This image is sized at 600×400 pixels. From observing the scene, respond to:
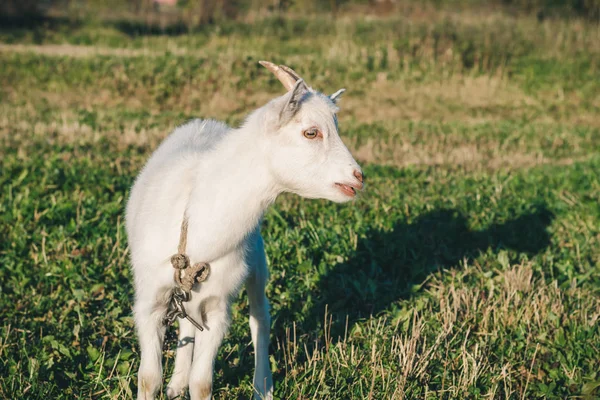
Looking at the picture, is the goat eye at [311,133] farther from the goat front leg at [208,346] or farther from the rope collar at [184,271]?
the goat front leg at [208,346]

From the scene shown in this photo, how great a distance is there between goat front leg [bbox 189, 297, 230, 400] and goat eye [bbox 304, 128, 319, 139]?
3.15 feet

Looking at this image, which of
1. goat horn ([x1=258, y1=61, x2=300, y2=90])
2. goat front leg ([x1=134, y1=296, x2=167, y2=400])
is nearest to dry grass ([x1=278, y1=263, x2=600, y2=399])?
goat front leg ([x1=134, y1=296, x2=167, y2=400])

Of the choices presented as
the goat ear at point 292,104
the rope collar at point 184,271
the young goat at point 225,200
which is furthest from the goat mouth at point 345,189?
the rope collar at point 184,271

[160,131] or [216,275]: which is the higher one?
[216,275]

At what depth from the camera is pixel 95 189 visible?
6777mm

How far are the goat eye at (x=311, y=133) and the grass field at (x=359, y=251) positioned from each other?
1361 mm

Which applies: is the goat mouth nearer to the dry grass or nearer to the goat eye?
the goat eye

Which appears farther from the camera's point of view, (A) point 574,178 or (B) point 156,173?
(A) point 574,178

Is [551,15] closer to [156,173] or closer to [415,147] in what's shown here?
[415,147]

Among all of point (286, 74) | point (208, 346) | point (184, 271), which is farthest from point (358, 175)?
point (208, 346)

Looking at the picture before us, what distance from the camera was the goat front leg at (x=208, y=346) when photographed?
3531 mm

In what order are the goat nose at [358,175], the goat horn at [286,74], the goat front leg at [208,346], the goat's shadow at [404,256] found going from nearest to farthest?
the goat nose at [358,175] < the goat horn at [286,74] < the goat front leg at [208,346] < the goat's shadow at [404,256]

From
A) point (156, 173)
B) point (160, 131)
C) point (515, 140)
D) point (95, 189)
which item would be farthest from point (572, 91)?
point (156, 173)

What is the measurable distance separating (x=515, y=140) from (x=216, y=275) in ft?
29.5
